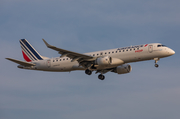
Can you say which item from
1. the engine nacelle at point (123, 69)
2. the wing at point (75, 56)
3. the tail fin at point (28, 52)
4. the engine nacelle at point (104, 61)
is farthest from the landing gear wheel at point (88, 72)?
the tail fin at point (28, 52)

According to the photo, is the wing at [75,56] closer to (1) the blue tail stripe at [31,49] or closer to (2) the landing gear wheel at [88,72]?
(2) the landing gear wheel at [88,72]

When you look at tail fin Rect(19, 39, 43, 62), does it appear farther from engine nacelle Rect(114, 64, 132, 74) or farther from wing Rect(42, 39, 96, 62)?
engine nacelle Rect(114, 64, 132, 74)

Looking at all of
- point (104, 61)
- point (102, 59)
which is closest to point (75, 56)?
point (102, 59)

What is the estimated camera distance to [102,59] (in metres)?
46.4

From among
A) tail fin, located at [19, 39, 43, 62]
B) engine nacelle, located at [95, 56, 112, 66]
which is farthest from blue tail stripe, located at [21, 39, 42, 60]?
engine nacelle, located at [95, 56, 112, 66]

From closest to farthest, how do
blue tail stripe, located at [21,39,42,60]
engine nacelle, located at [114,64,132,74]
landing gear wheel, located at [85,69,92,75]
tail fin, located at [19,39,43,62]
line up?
landing gear wheel, located at [85,69,92,75]
engine nacelle, located at [114,64,132,74]
blue tail stripe, located at [21,39,42,60]
tail fin, located at [19,39,43,62]

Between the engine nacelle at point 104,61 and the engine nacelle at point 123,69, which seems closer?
the engine nacelle at point 104,61

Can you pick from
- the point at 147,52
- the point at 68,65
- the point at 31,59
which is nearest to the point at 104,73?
the point at 68,65

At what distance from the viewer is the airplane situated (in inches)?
1812

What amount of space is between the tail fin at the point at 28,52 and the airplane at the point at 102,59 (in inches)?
80.7

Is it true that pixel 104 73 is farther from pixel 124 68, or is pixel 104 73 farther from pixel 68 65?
pixel 68 65

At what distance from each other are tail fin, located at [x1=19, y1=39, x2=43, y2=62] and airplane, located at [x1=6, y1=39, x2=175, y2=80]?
205 cm

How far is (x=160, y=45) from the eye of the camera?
46500mm

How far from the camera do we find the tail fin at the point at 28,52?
182ft
